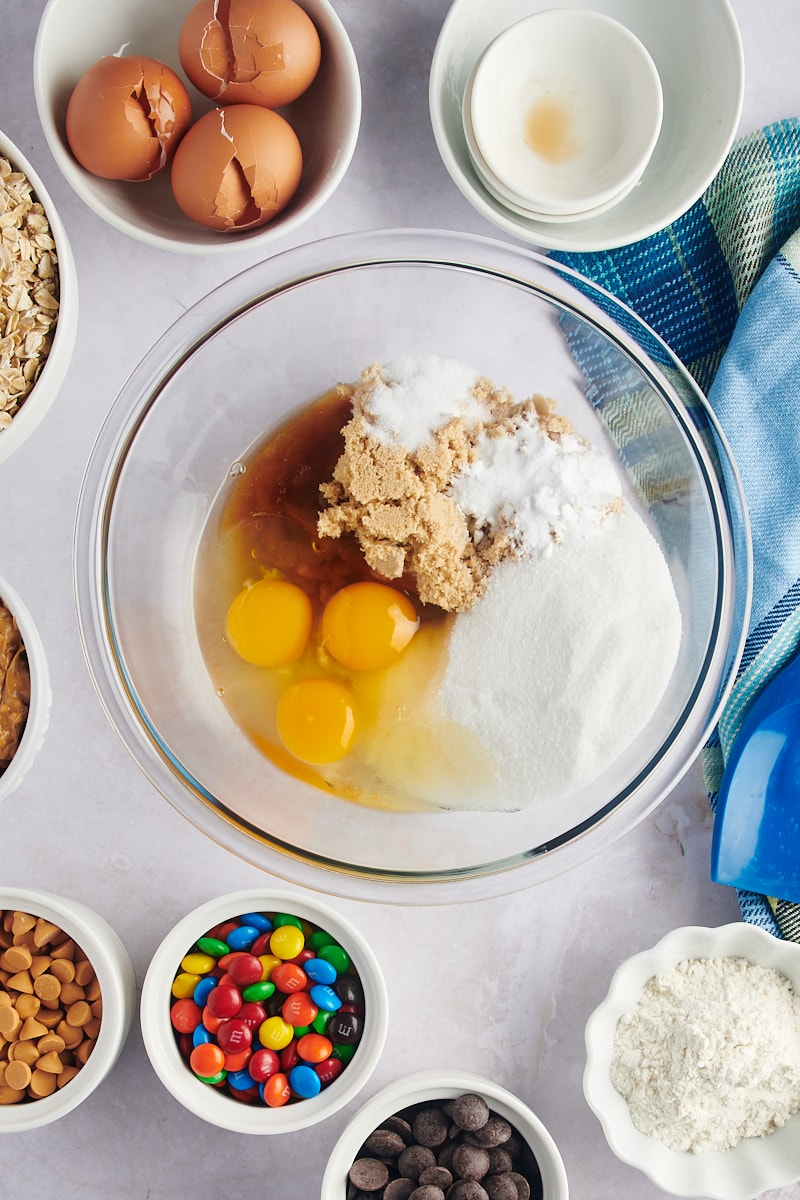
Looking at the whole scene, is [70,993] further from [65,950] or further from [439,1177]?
[439,1177]

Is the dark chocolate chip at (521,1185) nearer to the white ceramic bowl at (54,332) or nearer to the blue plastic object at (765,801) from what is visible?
the blue plastic object at (765,801)

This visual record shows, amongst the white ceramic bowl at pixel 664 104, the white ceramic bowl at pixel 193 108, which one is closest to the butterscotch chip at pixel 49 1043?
the white ceramic bowl at pixel 193 108

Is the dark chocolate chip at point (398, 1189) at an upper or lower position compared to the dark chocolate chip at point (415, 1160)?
lower

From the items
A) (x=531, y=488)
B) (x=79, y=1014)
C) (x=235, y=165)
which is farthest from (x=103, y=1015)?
(x=235, y=165)

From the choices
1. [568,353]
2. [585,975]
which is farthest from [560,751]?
[568,353]

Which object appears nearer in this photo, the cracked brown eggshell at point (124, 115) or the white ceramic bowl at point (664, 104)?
the cracked brown eggshell at point (124, 115)

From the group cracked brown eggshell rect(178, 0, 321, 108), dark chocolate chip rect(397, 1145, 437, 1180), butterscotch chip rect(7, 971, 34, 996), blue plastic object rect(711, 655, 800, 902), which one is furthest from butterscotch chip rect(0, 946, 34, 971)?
cracked brown eggshell rect(178, 0, 321, 108)

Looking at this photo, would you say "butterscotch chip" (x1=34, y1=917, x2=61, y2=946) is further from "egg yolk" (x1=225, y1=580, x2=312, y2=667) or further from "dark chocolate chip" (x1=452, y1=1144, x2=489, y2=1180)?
"dark chocolate chip" (x1=452, y1=1144, x2=489, y2=1180)
